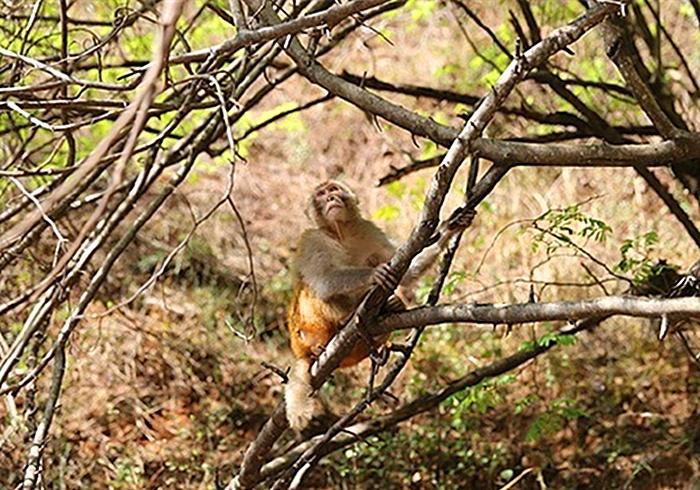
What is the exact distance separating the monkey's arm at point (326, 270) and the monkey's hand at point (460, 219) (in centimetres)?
71

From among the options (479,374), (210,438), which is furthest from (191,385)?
(479,374)

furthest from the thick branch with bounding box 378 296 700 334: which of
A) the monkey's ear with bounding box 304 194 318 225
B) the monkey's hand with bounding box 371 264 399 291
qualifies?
the monkey's ear with bounding box 304 194 318 225

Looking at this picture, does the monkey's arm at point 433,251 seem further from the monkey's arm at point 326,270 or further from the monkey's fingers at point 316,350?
the monkey's fingers at point 316,350

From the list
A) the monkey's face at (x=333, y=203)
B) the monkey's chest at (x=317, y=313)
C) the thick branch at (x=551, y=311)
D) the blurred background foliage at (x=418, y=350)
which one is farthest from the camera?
the blurred background foliage at (x=418, y=350)

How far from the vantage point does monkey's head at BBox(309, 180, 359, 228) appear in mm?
5523

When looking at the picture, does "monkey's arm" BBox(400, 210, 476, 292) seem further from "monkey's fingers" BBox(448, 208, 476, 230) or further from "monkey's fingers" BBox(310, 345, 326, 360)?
"monkey's fingers" BBox(310, 345, 326, 360)

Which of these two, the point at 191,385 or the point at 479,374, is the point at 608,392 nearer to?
the point at 479,374

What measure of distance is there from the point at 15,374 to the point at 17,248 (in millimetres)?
603

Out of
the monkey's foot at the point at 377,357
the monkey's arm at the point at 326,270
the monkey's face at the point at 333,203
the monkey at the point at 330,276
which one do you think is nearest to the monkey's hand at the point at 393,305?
the monkey at the point at 330,276

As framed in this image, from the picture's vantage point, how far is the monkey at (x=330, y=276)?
4.83 m

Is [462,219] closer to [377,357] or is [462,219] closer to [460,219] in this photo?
[460,219]

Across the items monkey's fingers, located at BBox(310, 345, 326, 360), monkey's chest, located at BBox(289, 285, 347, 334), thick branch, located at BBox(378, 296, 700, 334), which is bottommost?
thick branch, located at BBox(378, 296, 700, 334)

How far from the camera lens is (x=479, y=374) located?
6066mm

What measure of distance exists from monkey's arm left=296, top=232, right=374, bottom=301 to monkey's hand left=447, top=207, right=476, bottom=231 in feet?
2.34
